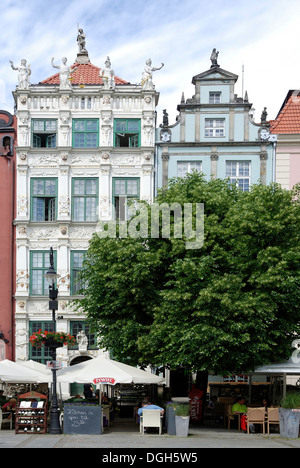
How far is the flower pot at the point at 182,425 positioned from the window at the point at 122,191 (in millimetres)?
16045

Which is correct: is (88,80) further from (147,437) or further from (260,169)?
(147,437)

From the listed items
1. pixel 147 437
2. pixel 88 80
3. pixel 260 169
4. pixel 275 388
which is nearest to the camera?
pixel 147 437

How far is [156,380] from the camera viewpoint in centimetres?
2459

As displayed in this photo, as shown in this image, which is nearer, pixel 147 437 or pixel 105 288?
pixel 147 437

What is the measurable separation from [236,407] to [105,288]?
672cm

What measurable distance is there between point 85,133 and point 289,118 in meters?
10.7

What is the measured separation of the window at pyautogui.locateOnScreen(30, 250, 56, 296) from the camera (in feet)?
120

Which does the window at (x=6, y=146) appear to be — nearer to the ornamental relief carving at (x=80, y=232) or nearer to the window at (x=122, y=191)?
the ornamental relief carving at (x=80, y=232)

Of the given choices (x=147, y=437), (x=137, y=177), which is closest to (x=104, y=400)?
(x=147, y=437)

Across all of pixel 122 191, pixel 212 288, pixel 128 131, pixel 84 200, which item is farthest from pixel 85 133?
pixel 212 288

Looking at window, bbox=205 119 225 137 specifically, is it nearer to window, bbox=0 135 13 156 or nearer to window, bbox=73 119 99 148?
window, bbox=73 119 99 148

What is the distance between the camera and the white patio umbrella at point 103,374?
2330cm

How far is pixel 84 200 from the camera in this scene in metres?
37.0

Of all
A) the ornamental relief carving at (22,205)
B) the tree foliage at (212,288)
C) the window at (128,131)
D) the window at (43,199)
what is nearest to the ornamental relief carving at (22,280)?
the window at (43,199)
